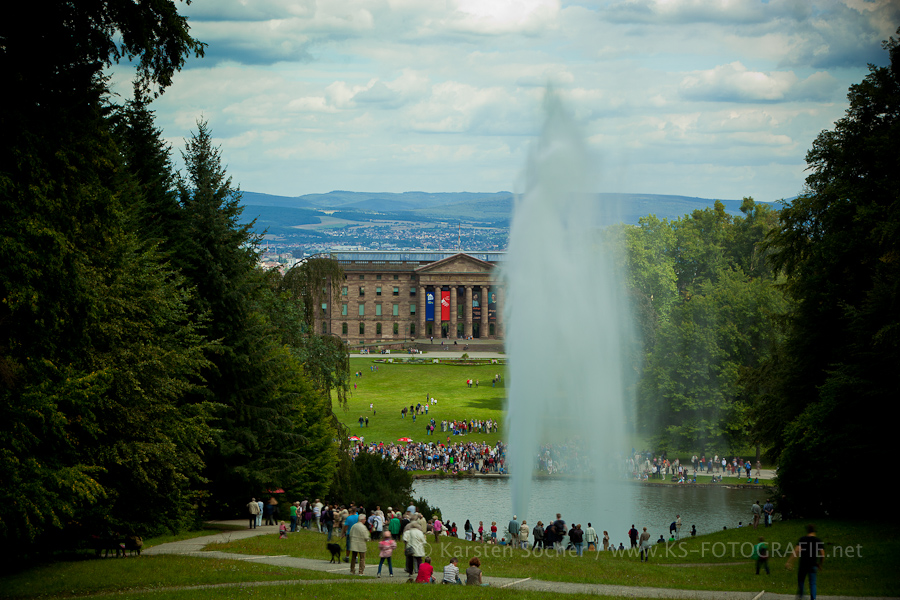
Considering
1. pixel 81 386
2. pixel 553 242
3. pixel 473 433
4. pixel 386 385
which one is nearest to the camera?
pixel 81 386

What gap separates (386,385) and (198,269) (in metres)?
56.5

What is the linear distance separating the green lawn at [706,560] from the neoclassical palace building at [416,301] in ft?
352

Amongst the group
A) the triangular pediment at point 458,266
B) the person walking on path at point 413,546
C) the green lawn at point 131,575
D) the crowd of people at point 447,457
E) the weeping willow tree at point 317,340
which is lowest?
the crowd of people at point 447,457

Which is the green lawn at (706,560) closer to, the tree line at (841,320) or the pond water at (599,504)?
the tree line at (841,320)

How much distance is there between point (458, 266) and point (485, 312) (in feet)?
27.7

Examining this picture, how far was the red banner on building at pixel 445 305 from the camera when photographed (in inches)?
5226

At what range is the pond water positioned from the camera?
1294 inches

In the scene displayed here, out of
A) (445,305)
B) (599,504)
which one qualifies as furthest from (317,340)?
(445,305)

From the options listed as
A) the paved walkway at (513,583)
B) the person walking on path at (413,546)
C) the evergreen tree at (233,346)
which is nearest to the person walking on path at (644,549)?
the paved walkway at (513,583)

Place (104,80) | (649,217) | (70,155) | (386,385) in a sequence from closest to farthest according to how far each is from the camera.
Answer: (70,155), (104,80), (649,217), (386,385)

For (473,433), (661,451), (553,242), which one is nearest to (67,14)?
(553,242)

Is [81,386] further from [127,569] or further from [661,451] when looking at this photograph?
[661,451]

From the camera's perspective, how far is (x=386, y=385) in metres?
83.2

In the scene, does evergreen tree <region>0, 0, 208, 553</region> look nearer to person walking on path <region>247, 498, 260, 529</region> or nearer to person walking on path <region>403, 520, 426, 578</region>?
person walking on path <region>403, 520, 426, 578</region>
